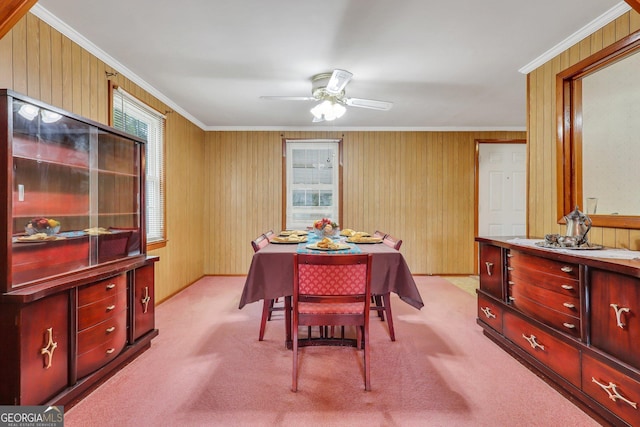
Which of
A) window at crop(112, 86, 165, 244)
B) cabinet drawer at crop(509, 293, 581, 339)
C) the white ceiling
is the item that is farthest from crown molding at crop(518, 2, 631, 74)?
window at crop(112, 86, 165, 244)

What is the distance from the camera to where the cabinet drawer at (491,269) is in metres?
2.45

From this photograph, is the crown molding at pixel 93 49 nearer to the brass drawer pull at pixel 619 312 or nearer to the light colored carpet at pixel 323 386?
the light colored carpet at pixel 323 386

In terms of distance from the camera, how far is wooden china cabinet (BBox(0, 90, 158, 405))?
143 cm

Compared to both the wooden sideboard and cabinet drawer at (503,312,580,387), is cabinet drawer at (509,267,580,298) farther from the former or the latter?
cabinet drawer at (503,312,580,387)

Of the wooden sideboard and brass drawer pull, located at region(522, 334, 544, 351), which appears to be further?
brass drawer pull, located at region(522, 334, 544, 351)

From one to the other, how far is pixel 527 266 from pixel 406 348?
3.64 ft

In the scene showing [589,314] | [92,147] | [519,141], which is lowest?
[589,314]

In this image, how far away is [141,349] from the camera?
2.33 meters

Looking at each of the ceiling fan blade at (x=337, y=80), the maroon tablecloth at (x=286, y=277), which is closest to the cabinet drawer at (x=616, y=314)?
the maroon tablecloth at (x=286, y=277)

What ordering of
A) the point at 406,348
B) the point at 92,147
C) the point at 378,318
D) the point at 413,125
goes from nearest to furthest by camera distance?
the point at 92,147, the point at 406,348, the point at 378,318, the point at 413,125

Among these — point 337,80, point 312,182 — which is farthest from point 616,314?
point 312,182

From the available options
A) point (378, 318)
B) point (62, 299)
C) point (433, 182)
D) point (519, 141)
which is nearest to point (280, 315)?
point (378, 318)

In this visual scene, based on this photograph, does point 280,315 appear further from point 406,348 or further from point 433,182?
point 433,182

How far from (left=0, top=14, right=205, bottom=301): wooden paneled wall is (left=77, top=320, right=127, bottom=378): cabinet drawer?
1.53m
